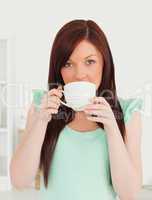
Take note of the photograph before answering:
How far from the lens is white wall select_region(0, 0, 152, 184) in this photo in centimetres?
206

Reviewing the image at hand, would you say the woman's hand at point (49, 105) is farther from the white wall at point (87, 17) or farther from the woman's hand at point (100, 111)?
the white wall at point (87, 17)

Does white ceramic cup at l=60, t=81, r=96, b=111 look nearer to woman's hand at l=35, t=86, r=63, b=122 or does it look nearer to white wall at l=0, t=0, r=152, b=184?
woman's hand at l=35, t=86, r=63, b=122

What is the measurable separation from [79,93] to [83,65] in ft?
0.31

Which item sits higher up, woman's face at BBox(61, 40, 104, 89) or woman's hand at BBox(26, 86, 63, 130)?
woman's face at BBox(61, 40, 104, 89)

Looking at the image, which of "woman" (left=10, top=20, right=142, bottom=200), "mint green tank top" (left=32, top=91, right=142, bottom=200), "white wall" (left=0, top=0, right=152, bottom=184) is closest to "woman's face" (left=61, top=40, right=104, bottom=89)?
"woman" (left=10, top=20, right=142, bottom=200)

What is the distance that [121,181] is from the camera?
2.72ft

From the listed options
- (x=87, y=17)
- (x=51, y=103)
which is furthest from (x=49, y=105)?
(x=87, y=17)

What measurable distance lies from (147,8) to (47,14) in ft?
1.87

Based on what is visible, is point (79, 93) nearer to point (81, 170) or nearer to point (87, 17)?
point (81, 170)

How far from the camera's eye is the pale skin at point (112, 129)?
797 mm

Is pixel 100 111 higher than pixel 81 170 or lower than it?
higher

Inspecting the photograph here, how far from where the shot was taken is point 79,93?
760 mm

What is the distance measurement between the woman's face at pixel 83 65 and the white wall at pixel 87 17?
3.99 ft

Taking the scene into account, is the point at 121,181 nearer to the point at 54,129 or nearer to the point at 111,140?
the point at 111,140
